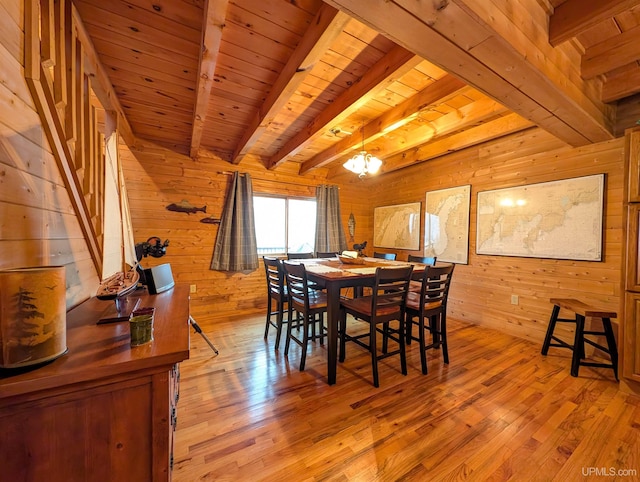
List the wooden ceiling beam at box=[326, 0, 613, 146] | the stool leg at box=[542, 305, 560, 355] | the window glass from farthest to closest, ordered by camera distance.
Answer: the window glass → the stool leg at box=[542, 305, 560, 355] → the wooden ceiling beam at box=[326, 0, 613, 146]

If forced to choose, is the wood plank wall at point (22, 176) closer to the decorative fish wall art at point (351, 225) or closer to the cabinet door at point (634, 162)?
the cabinet door at point (634, 162)

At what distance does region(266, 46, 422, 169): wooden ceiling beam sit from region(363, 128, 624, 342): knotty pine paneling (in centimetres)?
205

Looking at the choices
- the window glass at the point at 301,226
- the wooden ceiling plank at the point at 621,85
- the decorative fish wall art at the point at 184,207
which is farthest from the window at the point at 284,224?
the wooden ceiling plank at the point at 621,85

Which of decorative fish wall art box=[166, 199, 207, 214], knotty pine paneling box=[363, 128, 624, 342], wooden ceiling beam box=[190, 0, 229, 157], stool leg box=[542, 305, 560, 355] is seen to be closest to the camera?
wooden ceiling beam box=[190, 0, 229, 157]

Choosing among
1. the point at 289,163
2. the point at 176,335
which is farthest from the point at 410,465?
the point at 289,163

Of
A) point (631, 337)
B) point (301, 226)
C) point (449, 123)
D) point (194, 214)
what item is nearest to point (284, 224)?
point (301, 226)

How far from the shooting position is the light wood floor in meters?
1.26

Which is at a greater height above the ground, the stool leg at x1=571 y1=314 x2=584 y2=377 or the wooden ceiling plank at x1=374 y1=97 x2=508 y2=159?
the wooden ceiling plank at x1=374 y1=97 x2=508 y2=159

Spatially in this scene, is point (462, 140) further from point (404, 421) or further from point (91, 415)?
point (91, 415)

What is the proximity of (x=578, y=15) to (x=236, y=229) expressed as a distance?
358cm

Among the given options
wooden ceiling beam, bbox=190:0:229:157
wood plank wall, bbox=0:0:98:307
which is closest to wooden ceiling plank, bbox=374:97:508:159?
wooden ceiling beam, bbox=190:0:229:157

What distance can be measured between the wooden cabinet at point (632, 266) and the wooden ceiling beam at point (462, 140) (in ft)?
2.60

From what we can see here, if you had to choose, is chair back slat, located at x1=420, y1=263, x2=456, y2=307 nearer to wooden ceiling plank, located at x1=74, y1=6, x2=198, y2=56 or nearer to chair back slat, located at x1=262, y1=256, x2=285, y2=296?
chair back slat, located at x1=262, y1=256, x2=285, y2=296

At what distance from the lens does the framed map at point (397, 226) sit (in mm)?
4043
